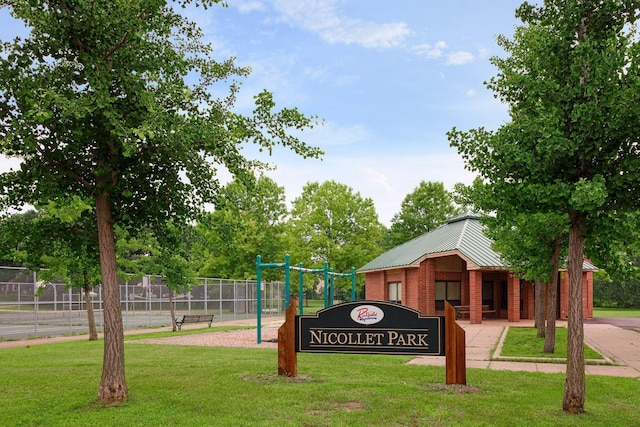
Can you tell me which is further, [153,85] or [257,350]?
[257,350]

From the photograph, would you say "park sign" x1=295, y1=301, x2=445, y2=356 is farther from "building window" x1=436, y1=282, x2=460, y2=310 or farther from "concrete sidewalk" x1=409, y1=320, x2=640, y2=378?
Result: "building window" x1=436, y1=282, x2=460, y2=310

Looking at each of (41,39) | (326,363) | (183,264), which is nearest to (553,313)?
(326,363)

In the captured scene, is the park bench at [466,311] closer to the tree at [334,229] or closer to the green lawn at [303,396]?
the tree at [334,229]

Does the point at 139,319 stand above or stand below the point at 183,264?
below

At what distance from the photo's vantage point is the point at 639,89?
7.50m

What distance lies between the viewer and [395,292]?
38.6 meters

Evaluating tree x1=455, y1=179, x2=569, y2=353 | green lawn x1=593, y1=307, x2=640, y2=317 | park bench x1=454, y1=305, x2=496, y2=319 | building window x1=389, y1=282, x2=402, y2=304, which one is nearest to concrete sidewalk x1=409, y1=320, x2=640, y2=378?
tree x1=455, y1=179, x2=569, y2=353

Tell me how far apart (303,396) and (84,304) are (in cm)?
2456

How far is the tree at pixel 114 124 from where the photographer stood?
8586mm

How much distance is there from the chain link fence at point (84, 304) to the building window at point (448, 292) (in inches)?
474

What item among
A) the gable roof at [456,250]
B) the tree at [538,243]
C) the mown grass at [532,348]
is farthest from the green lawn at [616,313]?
the tree at [538,243]

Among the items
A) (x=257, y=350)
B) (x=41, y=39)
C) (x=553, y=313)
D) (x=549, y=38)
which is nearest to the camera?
(x=549, y=38)

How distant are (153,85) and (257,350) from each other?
951 cm

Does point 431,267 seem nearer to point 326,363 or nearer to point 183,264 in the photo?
point 183,264
